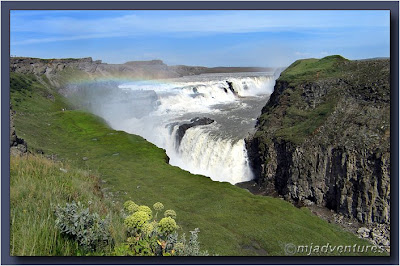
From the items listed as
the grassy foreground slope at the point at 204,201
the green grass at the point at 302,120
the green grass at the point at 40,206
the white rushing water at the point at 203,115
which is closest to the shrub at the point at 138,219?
the green grass at the point at 40,206

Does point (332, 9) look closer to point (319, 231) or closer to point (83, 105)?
point (319, 231)

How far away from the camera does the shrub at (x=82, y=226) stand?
180 inches

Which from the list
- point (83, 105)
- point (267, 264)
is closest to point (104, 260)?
point (267, 264)

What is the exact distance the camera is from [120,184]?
401 inches

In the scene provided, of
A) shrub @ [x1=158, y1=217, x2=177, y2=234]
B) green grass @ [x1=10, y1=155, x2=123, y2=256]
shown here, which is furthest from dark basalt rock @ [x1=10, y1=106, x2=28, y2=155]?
shrub @ [x1=158, y1=217, x2=177, y2=234]

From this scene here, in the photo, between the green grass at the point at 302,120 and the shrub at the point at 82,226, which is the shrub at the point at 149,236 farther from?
the green grass at the point at 302,120

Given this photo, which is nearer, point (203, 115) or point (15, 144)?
point (15, 144)

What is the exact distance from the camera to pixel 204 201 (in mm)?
9445

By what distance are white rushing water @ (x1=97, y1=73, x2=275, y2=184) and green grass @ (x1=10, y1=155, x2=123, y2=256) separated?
16.6m

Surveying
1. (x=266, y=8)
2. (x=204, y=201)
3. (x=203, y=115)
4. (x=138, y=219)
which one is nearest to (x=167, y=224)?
(x=138, y=219)

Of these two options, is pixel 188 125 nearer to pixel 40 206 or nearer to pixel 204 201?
pixel 204 201

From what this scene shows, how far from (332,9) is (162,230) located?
188 inches

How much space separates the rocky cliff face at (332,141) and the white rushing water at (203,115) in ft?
6.18

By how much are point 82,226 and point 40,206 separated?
113 centimetres
